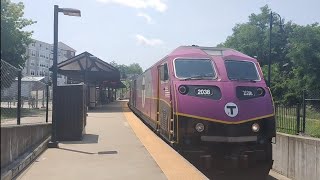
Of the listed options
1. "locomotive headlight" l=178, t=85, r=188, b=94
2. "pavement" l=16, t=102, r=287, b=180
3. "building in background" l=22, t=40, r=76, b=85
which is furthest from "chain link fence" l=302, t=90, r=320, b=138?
"building in background" l=22, t=40, r=76, b=85

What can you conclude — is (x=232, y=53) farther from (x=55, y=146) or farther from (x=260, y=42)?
(x=260, y=42)

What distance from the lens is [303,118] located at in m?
14.7

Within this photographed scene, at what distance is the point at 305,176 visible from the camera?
42.2 ft

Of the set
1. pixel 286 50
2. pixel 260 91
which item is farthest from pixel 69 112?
pixel 286 50

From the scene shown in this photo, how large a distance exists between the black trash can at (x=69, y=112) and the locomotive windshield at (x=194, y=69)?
382cm

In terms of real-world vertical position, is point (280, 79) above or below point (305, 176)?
above

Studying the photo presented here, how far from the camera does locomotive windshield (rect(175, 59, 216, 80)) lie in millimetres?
11555

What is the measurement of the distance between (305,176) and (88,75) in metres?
29.7

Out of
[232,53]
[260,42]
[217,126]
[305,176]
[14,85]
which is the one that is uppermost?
[260,42]

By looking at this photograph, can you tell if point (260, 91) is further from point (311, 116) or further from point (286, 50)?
point (286, 50)

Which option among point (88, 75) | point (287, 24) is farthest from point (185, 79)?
point (287, 24)

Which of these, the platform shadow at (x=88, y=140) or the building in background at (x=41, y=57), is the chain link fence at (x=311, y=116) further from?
the building in background at (x=41, y=57)

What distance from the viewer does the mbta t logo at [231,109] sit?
34.2ft

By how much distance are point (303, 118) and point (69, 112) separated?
738 cm
